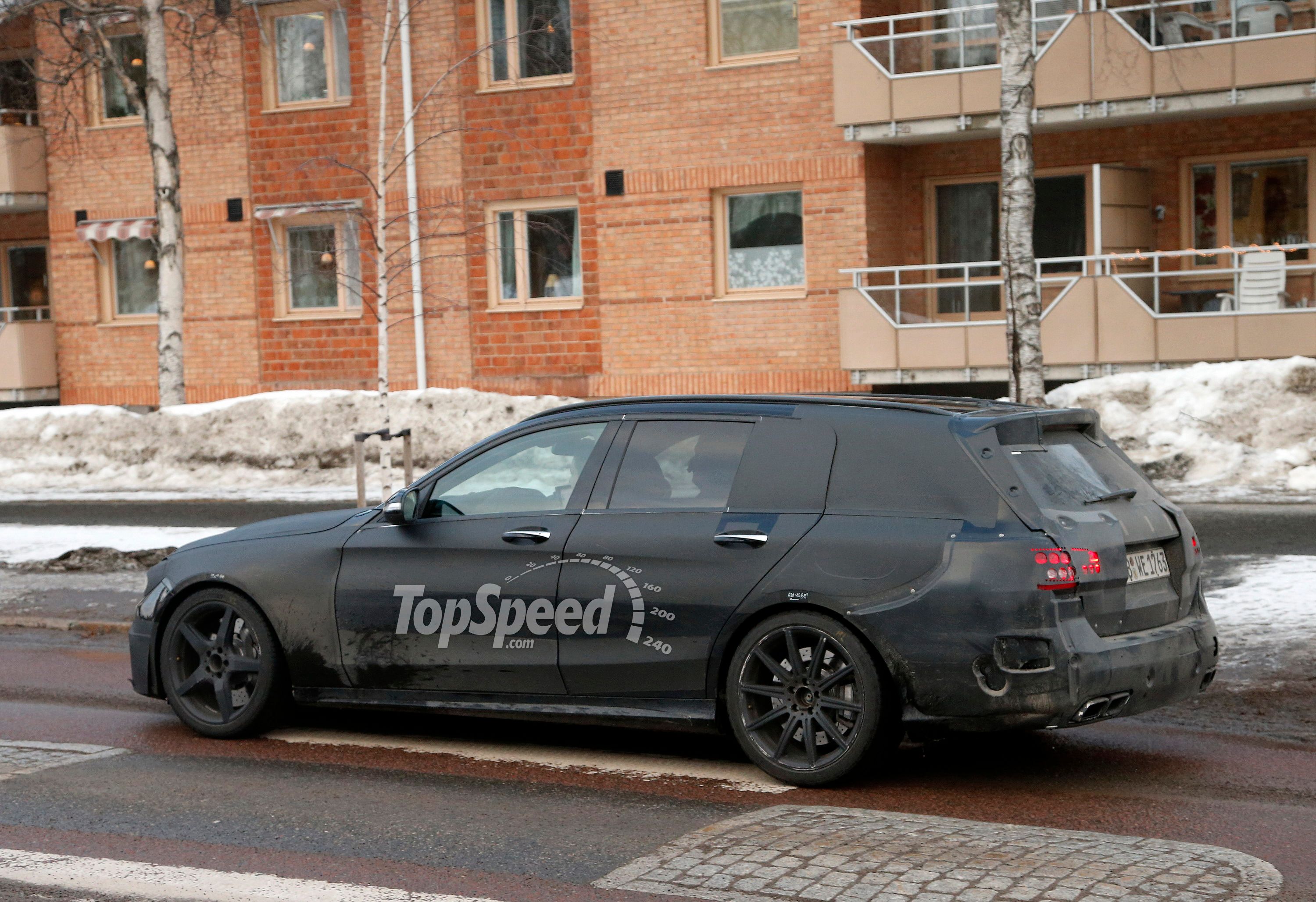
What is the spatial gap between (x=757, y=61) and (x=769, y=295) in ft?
10.7

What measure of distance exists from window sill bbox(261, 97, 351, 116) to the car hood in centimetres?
1835

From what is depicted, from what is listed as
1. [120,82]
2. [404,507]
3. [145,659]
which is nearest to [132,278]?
[120,82]

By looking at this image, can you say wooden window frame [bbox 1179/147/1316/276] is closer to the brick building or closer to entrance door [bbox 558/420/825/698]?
the brick building

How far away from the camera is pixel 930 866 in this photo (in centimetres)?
510

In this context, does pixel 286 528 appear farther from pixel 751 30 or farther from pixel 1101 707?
pixel 751 30

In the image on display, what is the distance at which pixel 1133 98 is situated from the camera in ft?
65.4

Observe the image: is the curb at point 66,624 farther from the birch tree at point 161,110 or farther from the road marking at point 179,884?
the birch tree at point 161,110

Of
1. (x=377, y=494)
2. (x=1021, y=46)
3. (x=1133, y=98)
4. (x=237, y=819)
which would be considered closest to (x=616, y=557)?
(x=237, y=819)

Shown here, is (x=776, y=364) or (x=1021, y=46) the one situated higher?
(x=1021, y=46)

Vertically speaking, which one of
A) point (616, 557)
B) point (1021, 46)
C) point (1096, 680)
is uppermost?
point (1021, 46)

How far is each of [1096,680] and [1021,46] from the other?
935 centimetres

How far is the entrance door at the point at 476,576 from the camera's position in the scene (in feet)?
22.1

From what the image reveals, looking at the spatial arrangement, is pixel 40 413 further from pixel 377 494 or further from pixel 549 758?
pixel 549 758

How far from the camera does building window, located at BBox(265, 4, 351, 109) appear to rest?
82.7 ft
